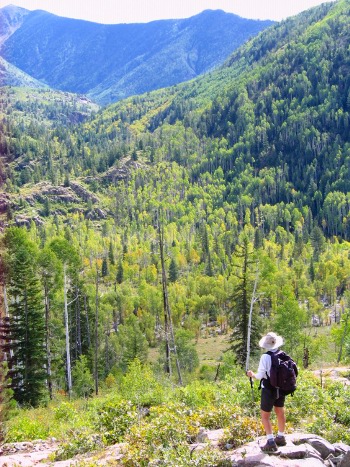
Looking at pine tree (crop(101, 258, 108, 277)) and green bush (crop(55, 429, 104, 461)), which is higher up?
green bush (crop(55, 429, 104, 461))

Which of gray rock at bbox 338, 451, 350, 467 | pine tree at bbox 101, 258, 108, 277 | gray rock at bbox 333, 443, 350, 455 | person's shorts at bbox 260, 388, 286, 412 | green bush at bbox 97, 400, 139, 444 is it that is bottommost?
pine tree at bbox 101, 258, 108, 277

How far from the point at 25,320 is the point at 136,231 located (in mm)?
148980

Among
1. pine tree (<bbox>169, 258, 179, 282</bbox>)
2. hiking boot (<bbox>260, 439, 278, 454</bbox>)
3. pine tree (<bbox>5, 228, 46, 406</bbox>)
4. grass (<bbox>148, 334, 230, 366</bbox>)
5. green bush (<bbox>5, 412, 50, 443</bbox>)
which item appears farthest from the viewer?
pine tree (<bbox>169, 258, 179, 282</bbox>)

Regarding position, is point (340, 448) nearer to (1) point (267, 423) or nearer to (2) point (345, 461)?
(2) point (345, 461)

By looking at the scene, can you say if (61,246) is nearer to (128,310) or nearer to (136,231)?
(128,310)

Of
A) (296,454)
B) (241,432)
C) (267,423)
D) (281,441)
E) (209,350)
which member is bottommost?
(209,350)

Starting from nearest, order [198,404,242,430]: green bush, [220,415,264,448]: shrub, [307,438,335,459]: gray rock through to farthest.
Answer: [307,438,335,459]: gray rock → [220,415,264,448]: shrub → [198,404,242,430]: green bush

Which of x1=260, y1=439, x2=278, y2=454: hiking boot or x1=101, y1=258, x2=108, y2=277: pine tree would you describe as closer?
x1=260, y1=439, x2=278, y2=454: hiking boot

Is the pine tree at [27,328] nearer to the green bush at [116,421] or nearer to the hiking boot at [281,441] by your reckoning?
the green bush at [116,421]

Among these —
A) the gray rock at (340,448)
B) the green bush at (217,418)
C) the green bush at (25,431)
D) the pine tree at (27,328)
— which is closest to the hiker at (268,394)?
the gray rock at (340,448)

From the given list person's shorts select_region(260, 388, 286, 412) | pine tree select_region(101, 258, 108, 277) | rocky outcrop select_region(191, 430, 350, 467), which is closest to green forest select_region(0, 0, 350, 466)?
pine tree select_region(101, 258, 108, 277)

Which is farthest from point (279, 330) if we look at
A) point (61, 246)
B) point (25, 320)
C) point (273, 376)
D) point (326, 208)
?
point (326, 208)

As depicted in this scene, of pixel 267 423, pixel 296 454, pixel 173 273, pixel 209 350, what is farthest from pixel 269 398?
pixel 173 273

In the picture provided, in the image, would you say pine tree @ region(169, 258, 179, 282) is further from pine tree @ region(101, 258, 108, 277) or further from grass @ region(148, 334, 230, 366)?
grass @ region(148, 334, 230, 366)
